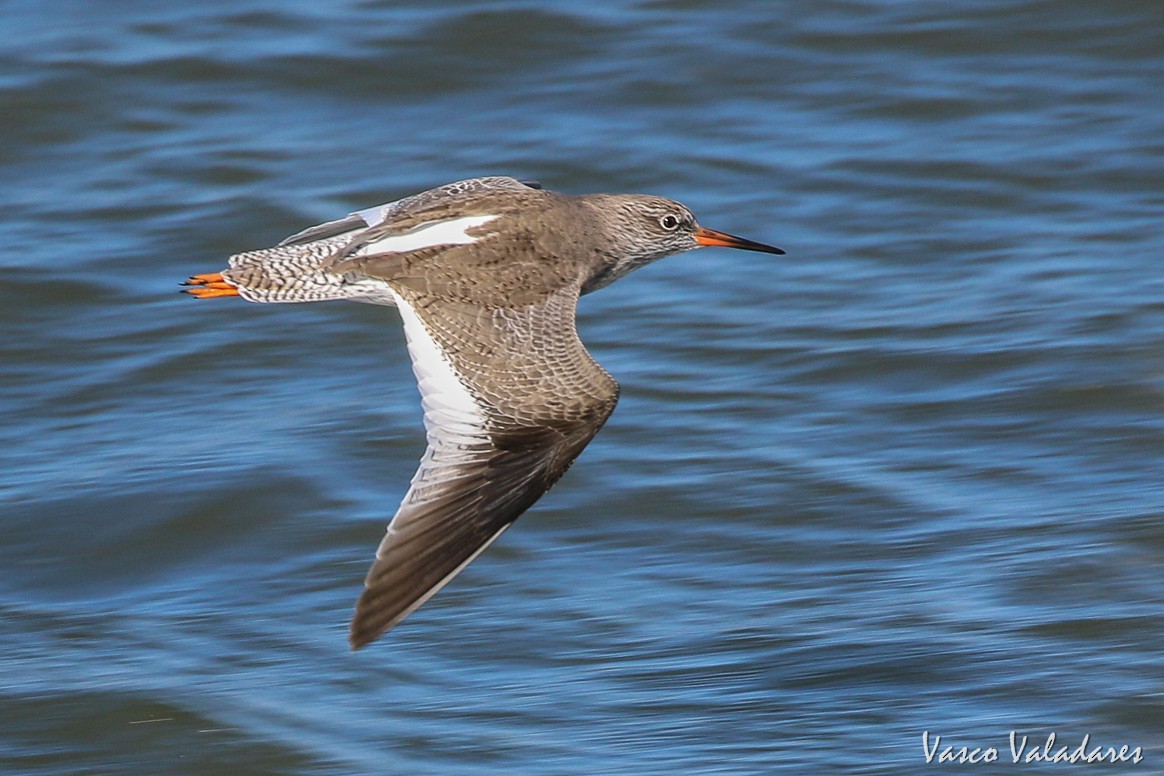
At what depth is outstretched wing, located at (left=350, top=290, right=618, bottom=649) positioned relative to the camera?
5062mm

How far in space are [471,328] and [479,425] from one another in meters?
0.39

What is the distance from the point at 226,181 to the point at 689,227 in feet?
12.7

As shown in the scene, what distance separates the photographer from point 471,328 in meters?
5.76

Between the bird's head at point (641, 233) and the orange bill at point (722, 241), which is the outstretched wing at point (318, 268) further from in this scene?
the orange bill at point (722, 241)

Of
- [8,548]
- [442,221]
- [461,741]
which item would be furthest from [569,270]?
[8,548]

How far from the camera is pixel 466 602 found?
6.71 meters

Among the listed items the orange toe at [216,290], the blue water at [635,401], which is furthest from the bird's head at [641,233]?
the orange toe at [216,290]

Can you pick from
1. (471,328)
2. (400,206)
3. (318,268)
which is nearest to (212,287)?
(318,268)

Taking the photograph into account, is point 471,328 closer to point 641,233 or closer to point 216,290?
point 216,290

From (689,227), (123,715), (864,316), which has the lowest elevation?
(123,715)

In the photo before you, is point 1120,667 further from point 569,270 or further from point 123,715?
point 123,715

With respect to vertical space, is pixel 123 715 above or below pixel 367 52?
below

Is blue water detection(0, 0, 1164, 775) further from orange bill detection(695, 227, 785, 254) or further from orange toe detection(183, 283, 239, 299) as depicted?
orange toe detection(183, 283, 239, 299)

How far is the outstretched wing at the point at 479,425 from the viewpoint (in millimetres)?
5062
